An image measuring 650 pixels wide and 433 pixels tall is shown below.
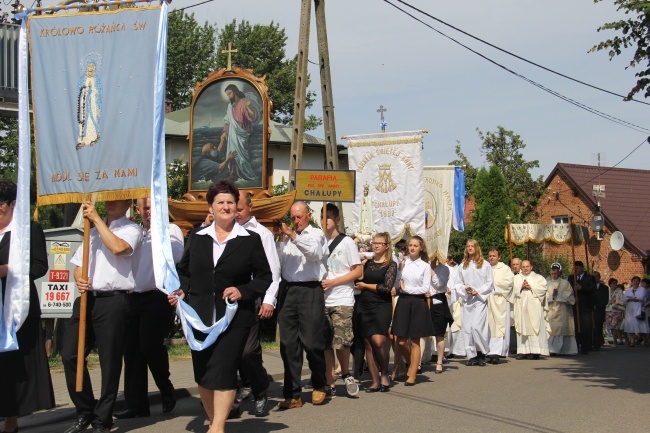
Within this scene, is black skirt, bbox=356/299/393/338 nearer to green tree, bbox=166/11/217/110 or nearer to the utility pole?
the utility pole

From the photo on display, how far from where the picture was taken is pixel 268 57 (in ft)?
189

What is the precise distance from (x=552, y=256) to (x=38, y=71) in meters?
40.2

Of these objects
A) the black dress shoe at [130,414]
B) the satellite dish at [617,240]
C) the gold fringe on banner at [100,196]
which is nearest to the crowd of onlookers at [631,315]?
the black dress shoe at [130,414]

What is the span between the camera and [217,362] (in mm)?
7082

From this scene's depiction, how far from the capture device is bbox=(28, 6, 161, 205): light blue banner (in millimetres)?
7789

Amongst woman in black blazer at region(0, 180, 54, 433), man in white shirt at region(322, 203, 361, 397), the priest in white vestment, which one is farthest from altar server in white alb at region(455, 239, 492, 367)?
woman in black blazer at region(0, 180, 54, 433)

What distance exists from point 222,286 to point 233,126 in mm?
10549

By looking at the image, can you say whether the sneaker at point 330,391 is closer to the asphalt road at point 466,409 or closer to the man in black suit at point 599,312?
the asphalt road at point 466,409

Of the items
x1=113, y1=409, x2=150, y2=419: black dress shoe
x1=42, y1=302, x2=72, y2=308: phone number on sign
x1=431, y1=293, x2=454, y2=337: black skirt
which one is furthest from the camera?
x1=431, y1=293, x2=454, y2=337: black skirt

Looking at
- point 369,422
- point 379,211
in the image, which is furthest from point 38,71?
point 379,211

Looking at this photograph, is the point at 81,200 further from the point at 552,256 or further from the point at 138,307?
the point at 552,256

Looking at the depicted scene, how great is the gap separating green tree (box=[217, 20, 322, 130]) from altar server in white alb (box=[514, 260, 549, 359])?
122 feet

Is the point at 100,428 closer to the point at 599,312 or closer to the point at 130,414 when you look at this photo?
the point at 130,414

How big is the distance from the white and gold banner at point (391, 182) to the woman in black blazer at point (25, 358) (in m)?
10.3
